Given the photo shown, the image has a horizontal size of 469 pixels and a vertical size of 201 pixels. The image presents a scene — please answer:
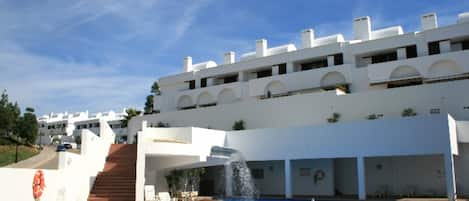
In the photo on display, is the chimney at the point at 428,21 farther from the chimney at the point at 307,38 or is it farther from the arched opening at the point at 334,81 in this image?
the chimney at the point at 307,38

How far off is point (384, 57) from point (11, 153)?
3205 cm

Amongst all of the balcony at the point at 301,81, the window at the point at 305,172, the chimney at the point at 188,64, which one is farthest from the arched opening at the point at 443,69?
the chimney at the point at 188,64

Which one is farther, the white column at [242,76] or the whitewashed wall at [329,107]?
the white column at [242,76]

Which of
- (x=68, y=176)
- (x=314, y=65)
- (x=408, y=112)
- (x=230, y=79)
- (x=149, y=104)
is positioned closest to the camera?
(x=68, y=176)

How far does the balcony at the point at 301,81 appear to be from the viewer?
112 feet

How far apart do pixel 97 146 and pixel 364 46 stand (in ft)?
68.5

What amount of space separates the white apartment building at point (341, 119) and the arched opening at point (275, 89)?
0.09m

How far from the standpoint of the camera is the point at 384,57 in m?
33.8

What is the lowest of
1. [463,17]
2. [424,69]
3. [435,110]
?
[435,110]

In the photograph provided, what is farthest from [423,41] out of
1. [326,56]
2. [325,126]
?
[325,126]

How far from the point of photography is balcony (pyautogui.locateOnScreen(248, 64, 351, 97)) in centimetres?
3403

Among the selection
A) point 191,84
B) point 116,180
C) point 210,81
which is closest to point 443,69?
point 210,81

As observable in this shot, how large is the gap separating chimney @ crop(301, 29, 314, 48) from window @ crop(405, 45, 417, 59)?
27.0 ft

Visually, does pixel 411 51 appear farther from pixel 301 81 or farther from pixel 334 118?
pixel 301 81
